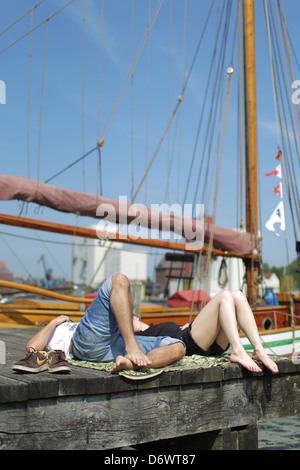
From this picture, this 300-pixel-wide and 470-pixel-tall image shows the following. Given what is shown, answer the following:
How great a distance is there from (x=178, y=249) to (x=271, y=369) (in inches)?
266

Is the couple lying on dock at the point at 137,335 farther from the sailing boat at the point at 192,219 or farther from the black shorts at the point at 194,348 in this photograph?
the sailing boat at the point at 192,219

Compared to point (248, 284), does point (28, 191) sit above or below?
Answer: above

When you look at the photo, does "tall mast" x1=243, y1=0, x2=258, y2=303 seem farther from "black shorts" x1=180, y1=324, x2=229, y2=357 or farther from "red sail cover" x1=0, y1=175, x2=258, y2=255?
"black shorts" x1=180, y1=324, x2=229, y2=357

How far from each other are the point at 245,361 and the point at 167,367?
0.66m

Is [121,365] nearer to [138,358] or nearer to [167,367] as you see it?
[138,358]

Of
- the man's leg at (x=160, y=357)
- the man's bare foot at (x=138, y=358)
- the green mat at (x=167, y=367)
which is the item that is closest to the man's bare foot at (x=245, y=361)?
the green mat at (x=167, y=367)

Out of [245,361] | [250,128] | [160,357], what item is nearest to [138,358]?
[160,357]

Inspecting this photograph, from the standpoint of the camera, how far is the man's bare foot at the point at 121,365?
3.41 m

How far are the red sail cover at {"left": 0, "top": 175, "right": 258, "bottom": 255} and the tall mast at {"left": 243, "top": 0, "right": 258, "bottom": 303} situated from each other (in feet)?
1.86

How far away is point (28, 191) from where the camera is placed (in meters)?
8.68

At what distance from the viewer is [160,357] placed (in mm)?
3650
